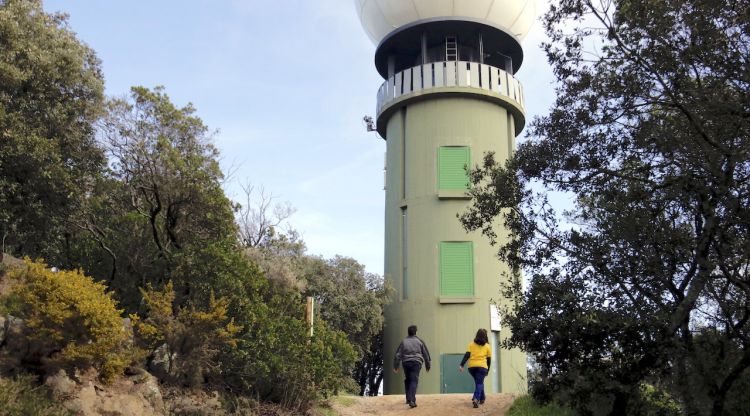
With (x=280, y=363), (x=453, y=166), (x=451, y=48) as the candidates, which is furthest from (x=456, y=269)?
(x=280, y=363)

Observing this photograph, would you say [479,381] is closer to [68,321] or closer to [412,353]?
[412,353]

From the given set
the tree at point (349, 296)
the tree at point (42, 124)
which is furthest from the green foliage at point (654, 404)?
the tree at point (349, 296)

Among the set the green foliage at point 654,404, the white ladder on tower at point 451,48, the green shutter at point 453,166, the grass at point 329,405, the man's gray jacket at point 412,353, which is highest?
the white ladder on tower at point 451,48

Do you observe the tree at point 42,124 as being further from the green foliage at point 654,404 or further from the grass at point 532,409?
the green foliage at point 654,404

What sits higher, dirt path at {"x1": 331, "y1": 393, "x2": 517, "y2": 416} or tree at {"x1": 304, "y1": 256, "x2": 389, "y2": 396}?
tree at {"x1": 304, "y1": 256, "x2": 389, "y2": 396}

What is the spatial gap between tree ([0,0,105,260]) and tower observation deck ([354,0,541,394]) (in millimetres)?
13717

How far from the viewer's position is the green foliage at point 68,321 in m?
10.3

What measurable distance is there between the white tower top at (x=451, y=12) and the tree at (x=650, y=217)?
16765 millimetres

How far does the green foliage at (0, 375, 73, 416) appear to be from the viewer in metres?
9.50

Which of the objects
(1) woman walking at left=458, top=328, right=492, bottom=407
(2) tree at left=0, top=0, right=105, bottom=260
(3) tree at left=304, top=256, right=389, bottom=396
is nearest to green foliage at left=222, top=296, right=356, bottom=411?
(1) woman walking at left=458, top=328, right=492, bottom=407

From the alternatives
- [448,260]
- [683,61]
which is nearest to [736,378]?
[683,61]

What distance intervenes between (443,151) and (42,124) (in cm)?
1569

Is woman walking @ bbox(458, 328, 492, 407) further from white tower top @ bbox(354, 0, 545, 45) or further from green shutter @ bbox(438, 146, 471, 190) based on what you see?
white tower top @ bbox(354, 0, 545, 45)

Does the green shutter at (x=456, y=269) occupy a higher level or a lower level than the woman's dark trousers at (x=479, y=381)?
higher
